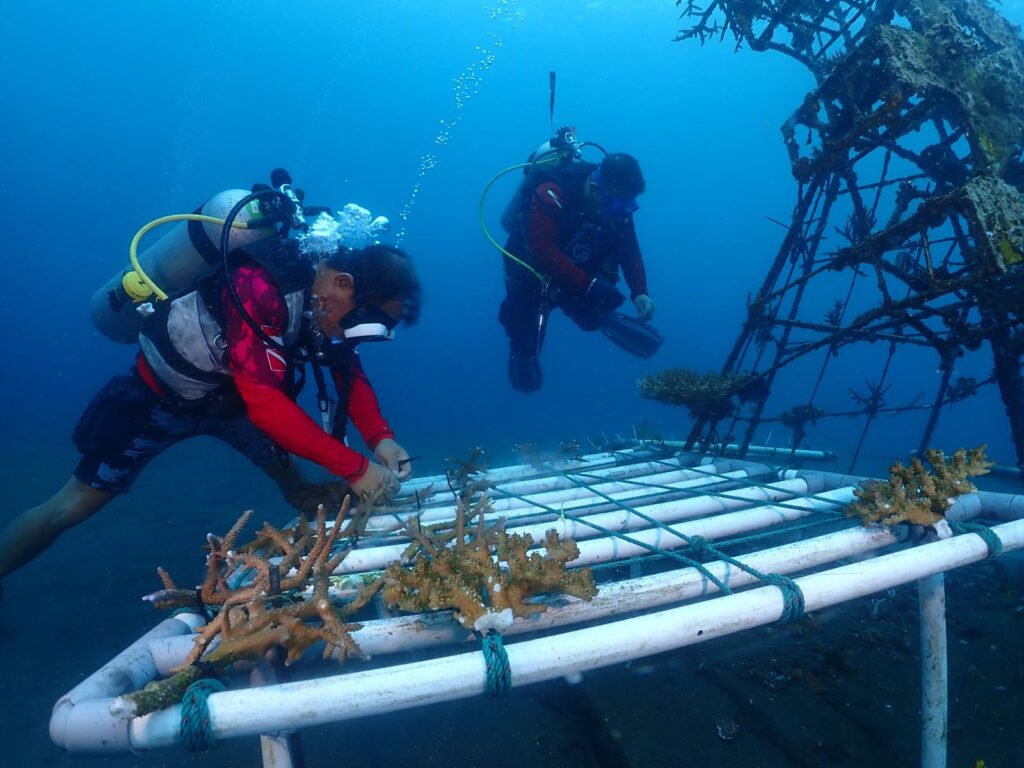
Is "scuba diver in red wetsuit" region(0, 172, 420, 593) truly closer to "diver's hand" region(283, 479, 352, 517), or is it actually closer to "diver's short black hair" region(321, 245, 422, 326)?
"diver's short black hair" region(321, 245, 422, 326)

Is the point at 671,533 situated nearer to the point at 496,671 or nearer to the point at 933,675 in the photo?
the point at 933,675

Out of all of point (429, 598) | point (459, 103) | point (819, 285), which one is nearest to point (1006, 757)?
point (429, 598)

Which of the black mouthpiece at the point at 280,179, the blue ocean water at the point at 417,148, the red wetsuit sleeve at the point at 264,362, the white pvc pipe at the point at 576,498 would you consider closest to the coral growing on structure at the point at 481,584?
the white pvc pipe at the point at 576,498

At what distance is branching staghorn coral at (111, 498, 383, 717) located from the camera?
1561 millimetres

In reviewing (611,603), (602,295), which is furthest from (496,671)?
(602,295)

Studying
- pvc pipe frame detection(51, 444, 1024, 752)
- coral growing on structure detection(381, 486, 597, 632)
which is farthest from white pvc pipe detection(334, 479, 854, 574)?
coral growing on structure detection(381, 486, 597, 632)

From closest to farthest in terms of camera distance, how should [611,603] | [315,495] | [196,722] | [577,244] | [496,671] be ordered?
[196,722] → [496,671] → [611,603] → [315,495] → [577,244]

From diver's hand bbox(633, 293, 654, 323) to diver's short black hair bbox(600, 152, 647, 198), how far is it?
4.68 ft

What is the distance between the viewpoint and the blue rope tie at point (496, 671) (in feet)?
5.18

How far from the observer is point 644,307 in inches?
270

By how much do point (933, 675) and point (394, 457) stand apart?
344 cm

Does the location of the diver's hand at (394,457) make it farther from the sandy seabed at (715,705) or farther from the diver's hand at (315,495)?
the sandy seabed at (715,705)

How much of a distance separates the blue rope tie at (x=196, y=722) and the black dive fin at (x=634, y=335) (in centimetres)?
570

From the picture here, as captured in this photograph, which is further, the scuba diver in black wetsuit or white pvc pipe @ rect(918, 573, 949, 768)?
the scuba diver in black wetsuit
